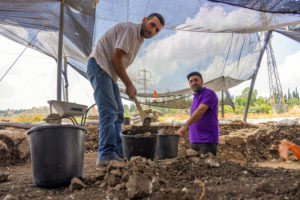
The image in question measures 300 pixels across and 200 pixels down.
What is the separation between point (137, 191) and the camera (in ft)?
3.34

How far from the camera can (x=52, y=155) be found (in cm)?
133

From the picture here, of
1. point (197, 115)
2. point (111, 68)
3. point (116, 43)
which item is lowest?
point (197, 115)


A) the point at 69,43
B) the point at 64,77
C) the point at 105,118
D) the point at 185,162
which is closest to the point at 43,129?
the point at 105,118

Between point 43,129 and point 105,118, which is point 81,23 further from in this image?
point 43,129

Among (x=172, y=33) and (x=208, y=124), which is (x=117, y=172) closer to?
(x=208, y=124)

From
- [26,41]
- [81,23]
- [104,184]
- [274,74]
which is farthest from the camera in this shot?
[274,74]

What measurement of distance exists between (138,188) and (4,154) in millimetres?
1889

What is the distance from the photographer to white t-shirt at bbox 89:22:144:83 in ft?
6.17

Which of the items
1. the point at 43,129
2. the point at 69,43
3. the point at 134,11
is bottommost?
the point at 43,129

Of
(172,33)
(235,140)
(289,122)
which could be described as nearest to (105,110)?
(172,33)

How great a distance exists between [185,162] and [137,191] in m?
0.78

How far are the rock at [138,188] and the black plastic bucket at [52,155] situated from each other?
1.60 ft

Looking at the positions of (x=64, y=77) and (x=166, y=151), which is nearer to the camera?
(x=166, y=151)

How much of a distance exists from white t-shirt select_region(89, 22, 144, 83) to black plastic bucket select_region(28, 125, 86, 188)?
78 centimetres
